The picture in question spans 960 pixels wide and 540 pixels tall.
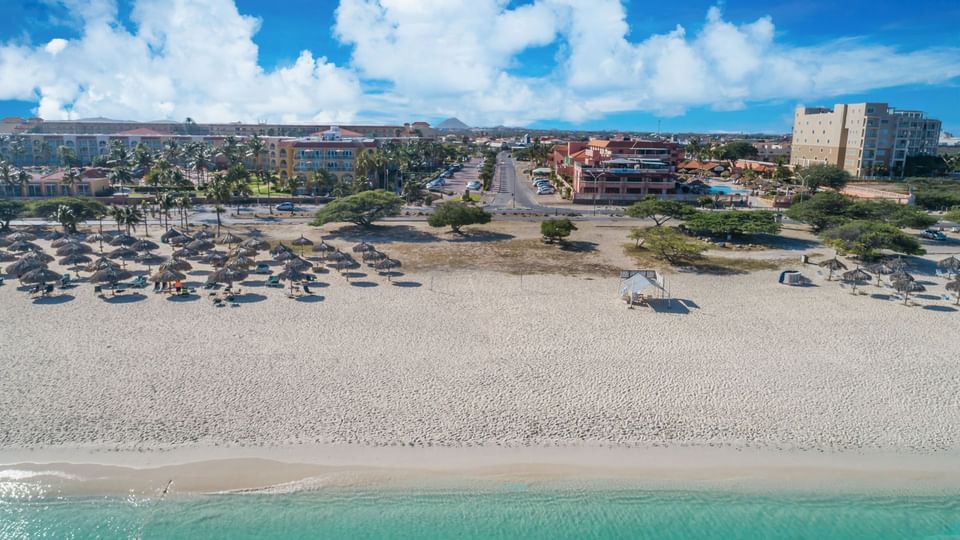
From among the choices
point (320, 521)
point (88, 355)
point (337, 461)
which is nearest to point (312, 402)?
point (337, 461)

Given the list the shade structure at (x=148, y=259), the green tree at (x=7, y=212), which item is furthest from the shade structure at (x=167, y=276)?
the green tree at (x=7, y=212)

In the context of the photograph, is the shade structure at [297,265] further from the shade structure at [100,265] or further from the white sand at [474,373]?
the shade structure at [100,265]

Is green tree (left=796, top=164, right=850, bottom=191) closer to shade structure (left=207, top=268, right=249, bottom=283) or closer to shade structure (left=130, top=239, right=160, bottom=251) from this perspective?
shade structure (left=207, top=268, right=249, bottom=283)

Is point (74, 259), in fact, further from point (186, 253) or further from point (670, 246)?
point (670, 246)

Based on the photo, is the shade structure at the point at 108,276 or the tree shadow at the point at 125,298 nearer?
the tree shadow at the point at 125,298

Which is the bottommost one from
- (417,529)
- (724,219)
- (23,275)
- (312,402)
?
(417,529)

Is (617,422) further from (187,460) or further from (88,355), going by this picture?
(88,355)

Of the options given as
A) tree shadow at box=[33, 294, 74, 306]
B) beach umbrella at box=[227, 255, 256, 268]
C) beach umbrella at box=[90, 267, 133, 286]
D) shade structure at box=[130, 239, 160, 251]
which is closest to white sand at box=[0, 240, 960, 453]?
tree shadow at box=[33, 294, 74, 306]
